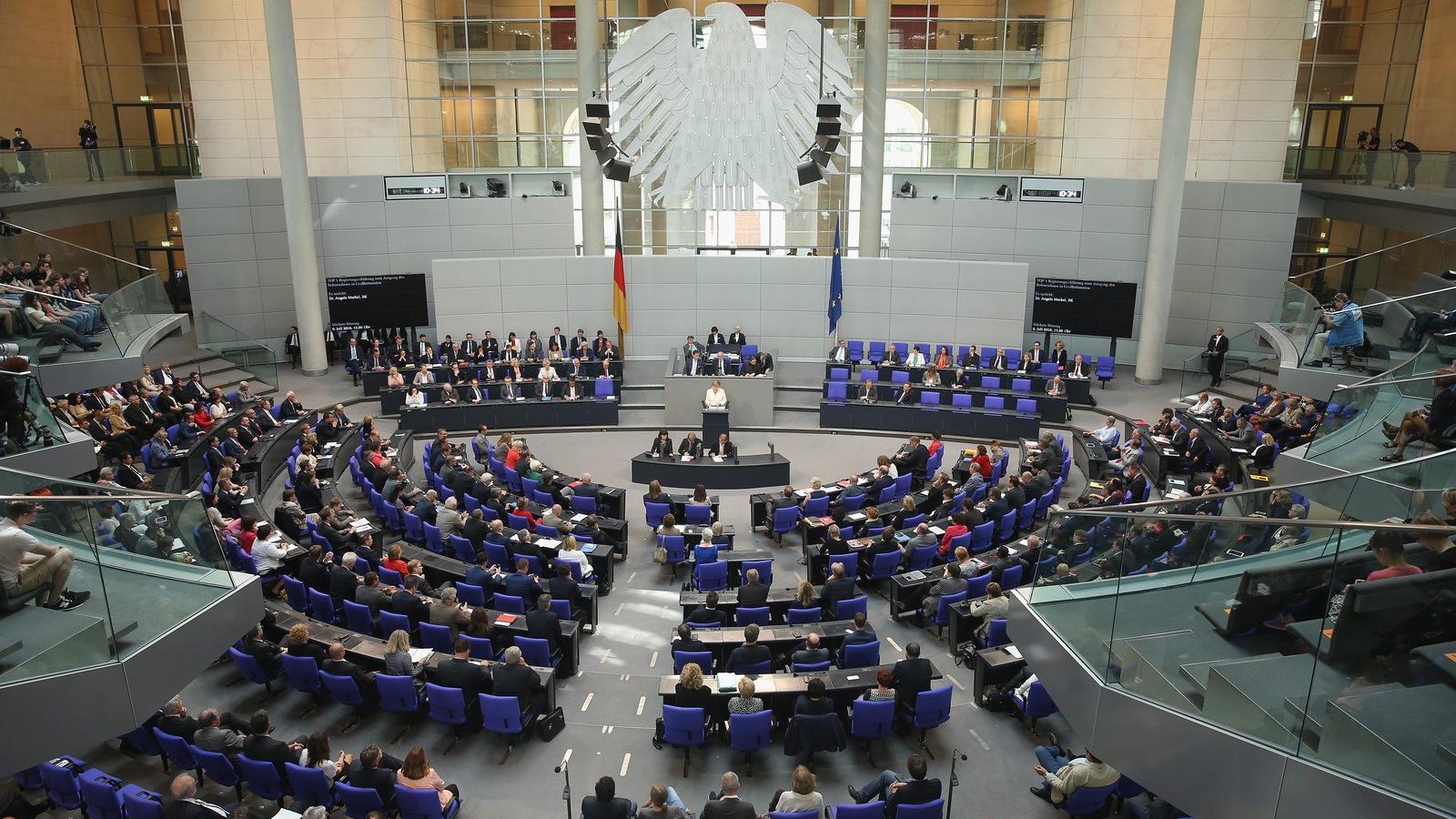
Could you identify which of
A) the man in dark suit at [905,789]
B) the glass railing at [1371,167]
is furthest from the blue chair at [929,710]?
the glass railing at [1371,167]

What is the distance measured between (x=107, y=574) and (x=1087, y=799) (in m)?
7.41

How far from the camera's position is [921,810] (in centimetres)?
713

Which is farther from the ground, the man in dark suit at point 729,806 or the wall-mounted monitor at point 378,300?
the wall-mounted monitor at point 378,300

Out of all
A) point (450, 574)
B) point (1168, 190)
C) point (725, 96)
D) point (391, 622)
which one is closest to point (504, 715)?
point (391, 622)

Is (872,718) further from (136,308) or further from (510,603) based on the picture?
(136,308)

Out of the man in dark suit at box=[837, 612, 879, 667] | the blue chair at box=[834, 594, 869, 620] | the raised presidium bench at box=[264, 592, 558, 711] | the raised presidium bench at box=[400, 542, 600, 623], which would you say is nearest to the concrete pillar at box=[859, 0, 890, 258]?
the raised presidium bench at box=[400, 542, 600, 623]

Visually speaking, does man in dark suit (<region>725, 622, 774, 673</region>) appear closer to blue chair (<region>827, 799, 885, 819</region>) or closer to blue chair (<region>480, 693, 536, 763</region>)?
blue chair (<region>480, 693, 536, 763</region>)

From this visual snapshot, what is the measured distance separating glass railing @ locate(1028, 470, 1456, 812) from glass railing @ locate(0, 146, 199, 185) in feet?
69.4

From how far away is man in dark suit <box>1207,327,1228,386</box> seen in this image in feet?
65.1

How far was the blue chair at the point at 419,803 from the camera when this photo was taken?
728 centimetres

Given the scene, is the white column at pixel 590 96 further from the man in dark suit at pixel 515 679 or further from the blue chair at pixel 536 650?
the man in dark suit at pixel 515 679

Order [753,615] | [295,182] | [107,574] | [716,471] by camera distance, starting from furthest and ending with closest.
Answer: [295,182] → [716,471] → [753,615] → [107,574]

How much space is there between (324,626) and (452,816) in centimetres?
310

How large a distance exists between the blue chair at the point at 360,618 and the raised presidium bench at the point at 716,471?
6373 mm
